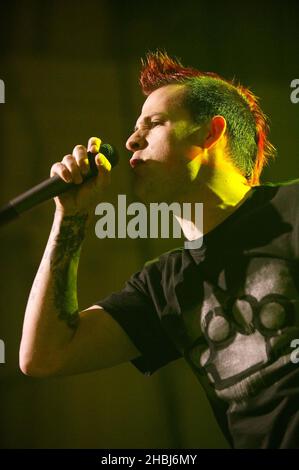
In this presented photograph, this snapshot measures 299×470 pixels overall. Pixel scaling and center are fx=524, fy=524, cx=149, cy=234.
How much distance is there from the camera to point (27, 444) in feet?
5.21

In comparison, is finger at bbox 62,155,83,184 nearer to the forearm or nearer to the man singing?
the man singing

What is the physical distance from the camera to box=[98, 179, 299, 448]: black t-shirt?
1010mm

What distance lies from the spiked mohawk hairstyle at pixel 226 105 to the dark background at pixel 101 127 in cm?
30

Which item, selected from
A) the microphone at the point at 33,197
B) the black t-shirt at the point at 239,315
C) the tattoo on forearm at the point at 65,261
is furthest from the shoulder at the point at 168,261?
the microphone at the point at 33,197

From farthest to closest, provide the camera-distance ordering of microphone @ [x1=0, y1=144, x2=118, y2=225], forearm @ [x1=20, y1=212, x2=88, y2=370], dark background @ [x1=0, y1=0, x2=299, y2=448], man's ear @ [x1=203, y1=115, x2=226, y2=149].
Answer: dark background @ [x1=0, y1=0, x2=299, y2=448]
man's ear @ [x1=203, y1=115, x2=226, y2=149]
forearm @ [x1=20, y1=212, x2=88, y2=370]
microphone @ [x1=0, y1=144, x2=118, y2=225]

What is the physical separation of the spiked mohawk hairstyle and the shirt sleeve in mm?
390

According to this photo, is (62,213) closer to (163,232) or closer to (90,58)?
(163,232)

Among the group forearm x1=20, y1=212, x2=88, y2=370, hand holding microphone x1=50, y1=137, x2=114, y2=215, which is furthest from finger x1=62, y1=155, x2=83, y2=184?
forearm x1=20, y1=212, x2=88, y2=370

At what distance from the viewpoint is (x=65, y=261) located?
117 centimetres

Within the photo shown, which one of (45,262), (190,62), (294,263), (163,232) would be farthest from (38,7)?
(294,263)

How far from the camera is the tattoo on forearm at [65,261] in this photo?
45.6 inches

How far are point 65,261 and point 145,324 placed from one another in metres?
0.24

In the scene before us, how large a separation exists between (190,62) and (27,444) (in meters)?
1.29

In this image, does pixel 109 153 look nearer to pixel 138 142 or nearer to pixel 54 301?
pixel 138 142
